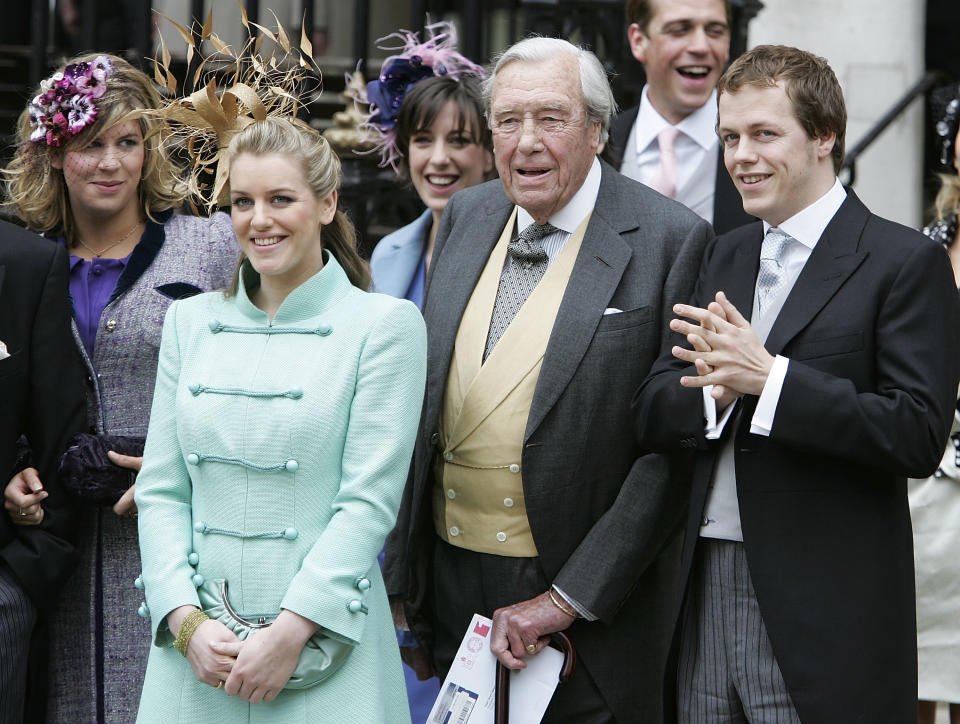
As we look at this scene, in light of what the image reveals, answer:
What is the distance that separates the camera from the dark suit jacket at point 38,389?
3266mm

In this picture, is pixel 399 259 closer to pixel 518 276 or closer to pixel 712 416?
pixel 518 276

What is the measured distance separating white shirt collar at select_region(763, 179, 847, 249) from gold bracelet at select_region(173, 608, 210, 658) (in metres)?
1.49

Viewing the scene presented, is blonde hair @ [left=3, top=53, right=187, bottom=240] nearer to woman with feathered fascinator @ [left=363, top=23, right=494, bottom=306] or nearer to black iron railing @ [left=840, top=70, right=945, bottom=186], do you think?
woman with feathered fascinator @ [left=363, top=23, right=494, bottom=306]

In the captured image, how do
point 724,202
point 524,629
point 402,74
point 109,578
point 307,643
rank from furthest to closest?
point 402,74
point 724,202
point 109,578
point 524,629
point 307,643

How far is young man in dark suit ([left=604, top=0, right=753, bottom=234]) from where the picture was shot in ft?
13.6

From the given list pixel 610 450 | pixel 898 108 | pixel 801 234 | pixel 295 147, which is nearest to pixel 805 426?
A: pixel 801 234

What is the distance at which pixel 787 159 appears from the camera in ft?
9.20

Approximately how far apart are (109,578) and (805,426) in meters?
1.85

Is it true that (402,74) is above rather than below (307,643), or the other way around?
above

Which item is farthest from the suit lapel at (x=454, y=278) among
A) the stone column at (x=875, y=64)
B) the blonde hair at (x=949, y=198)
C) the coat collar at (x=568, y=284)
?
the stone column at (x=875, y=64)

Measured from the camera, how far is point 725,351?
2.70 meters

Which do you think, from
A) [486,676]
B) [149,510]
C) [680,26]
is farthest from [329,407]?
[680,26]

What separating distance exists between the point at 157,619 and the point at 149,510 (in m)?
0.24

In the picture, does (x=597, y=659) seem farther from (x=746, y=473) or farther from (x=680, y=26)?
(x=680, y=26)
